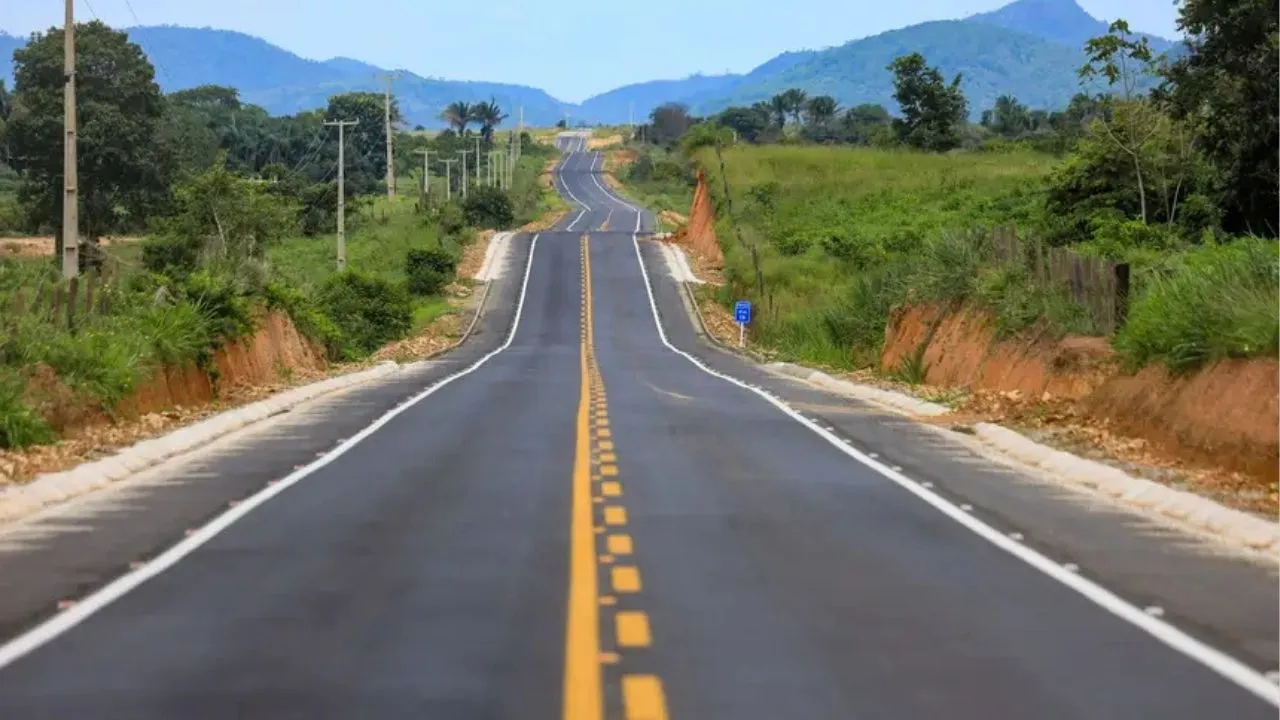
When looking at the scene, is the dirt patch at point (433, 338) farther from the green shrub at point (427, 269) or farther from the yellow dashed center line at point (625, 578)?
the yellow dashed center line at point (625, 578)

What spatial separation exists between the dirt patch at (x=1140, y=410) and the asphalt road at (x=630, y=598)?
60.5 inches

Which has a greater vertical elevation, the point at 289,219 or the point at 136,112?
the point at 136,112

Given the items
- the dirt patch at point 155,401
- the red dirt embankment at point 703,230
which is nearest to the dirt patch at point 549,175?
the red dirt embankment at point 703,230

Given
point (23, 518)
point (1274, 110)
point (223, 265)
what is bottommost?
point (23, 518)

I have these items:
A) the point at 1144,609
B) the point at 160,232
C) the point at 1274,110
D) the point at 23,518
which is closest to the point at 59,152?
the point at 160,232

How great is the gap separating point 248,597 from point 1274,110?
28.8 m

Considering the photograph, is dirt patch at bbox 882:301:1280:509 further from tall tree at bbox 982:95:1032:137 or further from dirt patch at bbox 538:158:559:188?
dirt patch at bbox 538:158:559:188

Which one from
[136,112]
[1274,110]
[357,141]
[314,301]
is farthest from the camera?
[357,141]

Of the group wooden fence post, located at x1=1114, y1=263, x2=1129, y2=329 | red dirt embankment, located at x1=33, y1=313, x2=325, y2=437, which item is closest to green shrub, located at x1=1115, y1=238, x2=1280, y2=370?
wooden fence post, located at x1=1114, y1=263, x2=1129, y2=329

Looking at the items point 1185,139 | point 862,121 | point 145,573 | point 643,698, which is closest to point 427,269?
point 1185,139

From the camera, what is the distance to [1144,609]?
8609 millimetres

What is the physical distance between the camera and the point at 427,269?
240 feet

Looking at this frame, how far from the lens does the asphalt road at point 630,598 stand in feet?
21.8

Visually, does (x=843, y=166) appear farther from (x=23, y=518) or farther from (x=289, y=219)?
(x=23, y=518)
